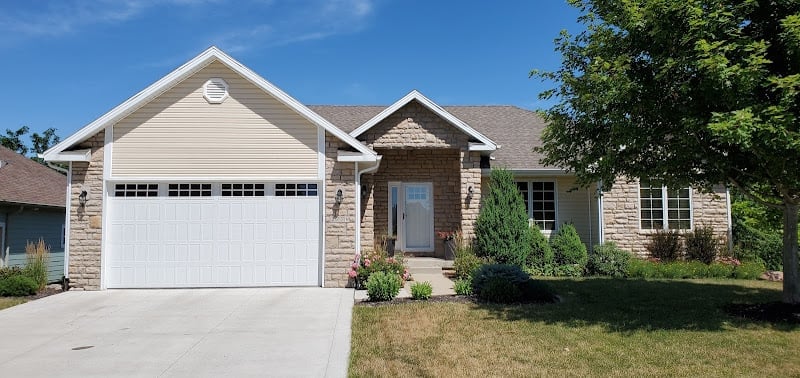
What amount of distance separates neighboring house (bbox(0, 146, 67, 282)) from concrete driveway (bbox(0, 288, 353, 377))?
7515 mm

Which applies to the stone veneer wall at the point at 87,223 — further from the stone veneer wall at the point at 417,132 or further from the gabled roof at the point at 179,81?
the stone veneer wall at the point at 417,132

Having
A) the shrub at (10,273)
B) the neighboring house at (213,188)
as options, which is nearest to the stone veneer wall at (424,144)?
the neighboring house at (213,188)

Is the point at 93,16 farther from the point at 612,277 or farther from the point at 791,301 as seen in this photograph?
the point at 791,301

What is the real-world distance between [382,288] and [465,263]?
3636 millimetres

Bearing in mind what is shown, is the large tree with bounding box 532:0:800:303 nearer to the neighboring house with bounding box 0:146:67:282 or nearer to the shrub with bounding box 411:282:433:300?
the shrub with bounding box 411:282:433:300

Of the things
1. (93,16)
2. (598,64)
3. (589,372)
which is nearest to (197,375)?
(589,372)

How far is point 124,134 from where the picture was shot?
12.1 metres

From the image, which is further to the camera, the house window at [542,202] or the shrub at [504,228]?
the house window at [542,202]

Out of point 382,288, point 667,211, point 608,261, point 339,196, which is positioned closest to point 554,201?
point 608,261

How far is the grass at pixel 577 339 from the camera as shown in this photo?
20.4 ft

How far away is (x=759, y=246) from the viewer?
15.9 meters

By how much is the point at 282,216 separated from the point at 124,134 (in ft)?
13.3

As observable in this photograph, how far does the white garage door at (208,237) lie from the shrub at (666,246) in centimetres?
1019

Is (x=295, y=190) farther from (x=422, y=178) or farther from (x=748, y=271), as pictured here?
(x=748, y=271)
